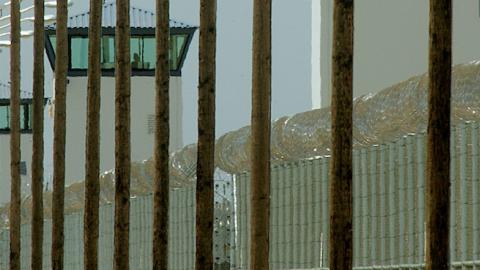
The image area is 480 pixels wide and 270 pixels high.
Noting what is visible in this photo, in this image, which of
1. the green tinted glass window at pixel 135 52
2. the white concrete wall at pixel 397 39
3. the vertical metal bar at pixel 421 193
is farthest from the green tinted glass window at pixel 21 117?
the vertical metal bar at pixel 421 193

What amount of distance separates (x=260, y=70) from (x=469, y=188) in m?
5.84

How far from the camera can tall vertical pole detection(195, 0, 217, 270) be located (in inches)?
990

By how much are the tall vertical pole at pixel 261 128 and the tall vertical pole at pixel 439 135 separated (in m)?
6.99

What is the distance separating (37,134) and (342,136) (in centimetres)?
1698

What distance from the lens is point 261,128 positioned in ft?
78.1

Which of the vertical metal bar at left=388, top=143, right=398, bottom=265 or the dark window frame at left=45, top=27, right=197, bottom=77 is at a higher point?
the dark window frame at left=45, top=27, right=197, bottom=77

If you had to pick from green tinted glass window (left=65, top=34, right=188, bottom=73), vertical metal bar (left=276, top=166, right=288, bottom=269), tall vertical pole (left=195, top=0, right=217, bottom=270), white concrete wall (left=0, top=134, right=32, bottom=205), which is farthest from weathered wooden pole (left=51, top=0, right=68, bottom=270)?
white concrete wall (left=0, top=134, right=32, bottom=205)

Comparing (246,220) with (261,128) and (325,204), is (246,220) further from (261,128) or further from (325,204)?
(261,128)

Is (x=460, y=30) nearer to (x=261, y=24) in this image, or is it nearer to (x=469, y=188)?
(x=261, y=24)

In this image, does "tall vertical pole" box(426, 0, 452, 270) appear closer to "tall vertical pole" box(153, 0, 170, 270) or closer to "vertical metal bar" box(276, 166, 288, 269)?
"vertical metal bar" box(276, 166, 288, 269)

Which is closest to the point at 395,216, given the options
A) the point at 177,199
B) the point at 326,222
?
the point at 326,222

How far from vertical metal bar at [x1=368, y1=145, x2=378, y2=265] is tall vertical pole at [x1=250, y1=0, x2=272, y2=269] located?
233cm

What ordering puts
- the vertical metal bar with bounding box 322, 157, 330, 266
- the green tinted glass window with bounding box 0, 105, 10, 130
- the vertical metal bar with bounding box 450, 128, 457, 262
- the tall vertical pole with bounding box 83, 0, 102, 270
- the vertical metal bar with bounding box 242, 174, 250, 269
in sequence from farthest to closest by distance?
the green tinted glass window with bounding box 0, 105, 10, 130 → the tall vertical pole with bounding box 83, 0, 102, 270 → the vertical metal bar with bounding box 242, 174, 250, 269 → the vertical metal bar with bounding box 322, 157, 330, 266 → the vertical metal bar with bounding box 450, 128, 457, 262

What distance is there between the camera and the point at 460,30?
3950 centimetres
